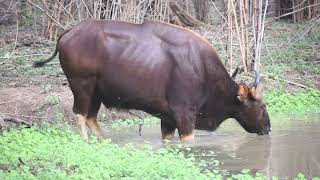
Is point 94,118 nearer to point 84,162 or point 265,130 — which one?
point 265,130

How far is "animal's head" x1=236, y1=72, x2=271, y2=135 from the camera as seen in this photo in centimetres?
899

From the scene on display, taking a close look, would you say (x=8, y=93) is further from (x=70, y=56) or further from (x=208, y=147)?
(x=208, y=147)

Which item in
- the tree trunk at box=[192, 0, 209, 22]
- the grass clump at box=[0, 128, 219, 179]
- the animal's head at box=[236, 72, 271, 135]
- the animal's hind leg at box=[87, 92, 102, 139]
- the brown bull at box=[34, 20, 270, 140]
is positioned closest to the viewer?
the grass clump at box=[0, 128, 219, 179]

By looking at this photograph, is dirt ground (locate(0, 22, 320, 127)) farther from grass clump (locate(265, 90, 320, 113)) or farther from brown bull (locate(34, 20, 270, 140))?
brown bull (locate(34, 20, 270, 140))

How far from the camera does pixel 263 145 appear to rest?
337 inches

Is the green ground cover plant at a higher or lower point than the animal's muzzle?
higher

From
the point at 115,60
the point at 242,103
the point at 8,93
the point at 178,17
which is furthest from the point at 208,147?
the point at 178,17

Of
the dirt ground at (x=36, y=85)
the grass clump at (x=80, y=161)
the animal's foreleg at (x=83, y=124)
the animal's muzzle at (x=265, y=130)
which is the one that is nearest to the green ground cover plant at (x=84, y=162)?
the grass clump at (x=80, y=161)

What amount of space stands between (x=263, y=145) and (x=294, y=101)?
10.1 feet

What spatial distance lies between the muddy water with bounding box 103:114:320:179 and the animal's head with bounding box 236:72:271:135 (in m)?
0.14

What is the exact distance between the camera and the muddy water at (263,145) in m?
7.08

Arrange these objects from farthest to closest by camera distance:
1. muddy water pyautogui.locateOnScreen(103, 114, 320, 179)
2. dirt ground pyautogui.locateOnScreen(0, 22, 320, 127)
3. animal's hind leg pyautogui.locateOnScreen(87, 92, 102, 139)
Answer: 1. dirt ground pyautogui.locateOnScreen(0, 22, 320, 127)
2. animal's hind leg pyautogui.locateOnScreen(87, 92, 102, 139)
3. muddy water pyautogui.locateOnScreen(103, 114, 320, 179)

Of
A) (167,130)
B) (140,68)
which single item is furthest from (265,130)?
(140,68)

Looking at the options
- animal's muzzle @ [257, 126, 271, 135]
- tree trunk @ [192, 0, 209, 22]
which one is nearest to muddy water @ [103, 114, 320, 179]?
animal's muzzle @ [257, 126, 271, 135]
